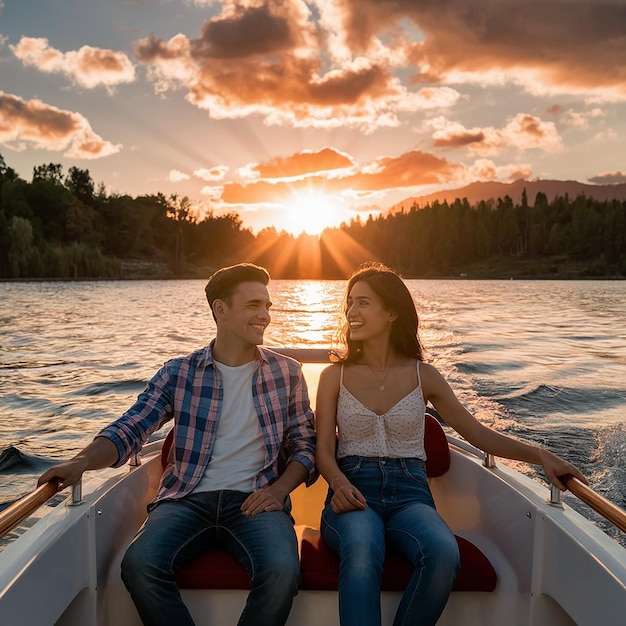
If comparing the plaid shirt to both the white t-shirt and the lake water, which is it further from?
the lake water

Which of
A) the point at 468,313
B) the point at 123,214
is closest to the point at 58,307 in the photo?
the point at 468,313

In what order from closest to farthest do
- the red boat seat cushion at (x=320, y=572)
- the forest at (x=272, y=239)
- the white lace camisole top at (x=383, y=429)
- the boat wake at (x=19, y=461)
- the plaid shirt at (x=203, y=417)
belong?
1. the red boat seat cushion at (x=320, y=572)
2. the plaid shirt at (x=203, y=417)
3. the white lace camisole top at (x=383, y=429)
4. the boat wake at (x=19, y=461)
5. the forest at (x=272, y=239)

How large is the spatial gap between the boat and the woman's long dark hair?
65cm

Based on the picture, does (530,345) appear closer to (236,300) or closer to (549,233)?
(236,300)

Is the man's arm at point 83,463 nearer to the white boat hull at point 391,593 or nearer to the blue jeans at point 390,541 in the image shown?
the white boat hull at point 391,593

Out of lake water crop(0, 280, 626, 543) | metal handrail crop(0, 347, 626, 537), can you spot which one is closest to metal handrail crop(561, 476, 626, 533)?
metal handrail crop(0, 347, 626, 537)

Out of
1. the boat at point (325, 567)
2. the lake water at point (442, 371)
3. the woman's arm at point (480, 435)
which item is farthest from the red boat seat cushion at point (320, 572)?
the lake water at point (442, 371)

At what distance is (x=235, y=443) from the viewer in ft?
7.83

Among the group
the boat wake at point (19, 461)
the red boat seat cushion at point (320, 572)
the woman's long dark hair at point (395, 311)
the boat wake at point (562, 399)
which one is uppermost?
the woman's long dark hair at point (395, 311)

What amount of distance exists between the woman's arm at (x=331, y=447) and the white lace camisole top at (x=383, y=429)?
0.05m

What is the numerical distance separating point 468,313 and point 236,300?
80.3 ft

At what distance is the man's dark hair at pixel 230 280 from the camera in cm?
252

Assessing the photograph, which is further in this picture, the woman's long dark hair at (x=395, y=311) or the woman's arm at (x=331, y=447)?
the woman's long dark hair at (x=395, y=311)

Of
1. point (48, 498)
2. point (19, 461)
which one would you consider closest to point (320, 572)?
point (48, 498)
